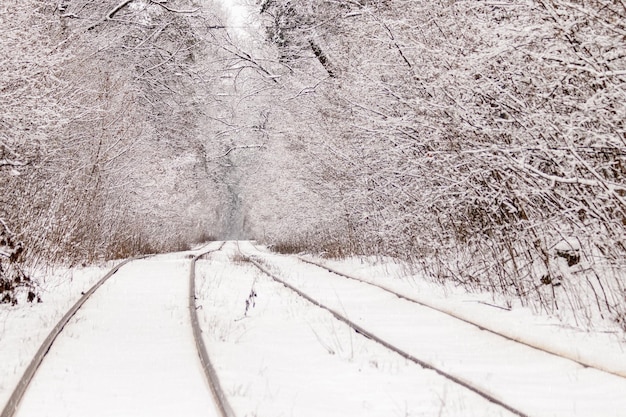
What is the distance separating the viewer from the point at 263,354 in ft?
19.7

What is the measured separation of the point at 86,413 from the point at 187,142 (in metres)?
28.1

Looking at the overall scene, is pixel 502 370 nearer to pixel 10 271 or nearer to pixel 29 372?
pixel 29 372

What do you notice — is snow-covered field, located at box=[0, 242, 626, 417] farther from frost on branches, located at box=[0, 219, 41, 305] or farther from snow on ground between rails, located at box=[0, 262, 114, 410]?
frost on branches, located at box=[0, 219, 41, 305]

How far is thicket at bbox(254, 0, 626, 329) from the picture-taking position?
6012 millimetres

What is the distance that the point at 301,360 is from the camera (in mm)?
5797

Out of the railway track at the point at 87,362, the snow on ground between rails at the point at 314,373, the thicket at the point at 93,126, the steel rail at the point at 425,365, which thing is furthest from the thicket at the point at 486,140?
the thicket at the point at 93,126

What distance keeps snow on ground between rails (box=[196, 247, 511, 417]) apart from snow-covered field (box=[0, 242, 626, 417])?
0.01 meters

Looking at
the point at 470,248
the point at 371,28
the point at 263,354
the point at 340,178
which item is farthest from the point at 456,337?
the point at 340,178

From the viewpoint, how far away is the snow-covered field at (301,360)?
4.34 meters

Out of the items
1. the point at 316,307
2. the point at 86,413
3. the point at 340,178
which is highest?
the point at 86,413

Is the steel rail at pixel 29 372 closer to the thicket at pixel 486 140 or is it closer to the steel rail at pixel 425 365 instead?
the steel rail at pixel 425 365

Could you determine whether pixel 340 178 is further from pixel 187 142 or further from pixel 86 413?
pixel 187 142

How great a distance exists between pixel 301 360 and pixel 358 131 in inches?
295

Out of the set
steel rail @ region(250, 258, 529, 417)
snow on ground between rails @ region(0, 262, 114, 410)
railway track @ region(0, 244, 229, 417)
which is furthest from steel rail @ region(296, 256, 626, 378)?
snow on ground between rails @ region(0, 262, 114, 410)
